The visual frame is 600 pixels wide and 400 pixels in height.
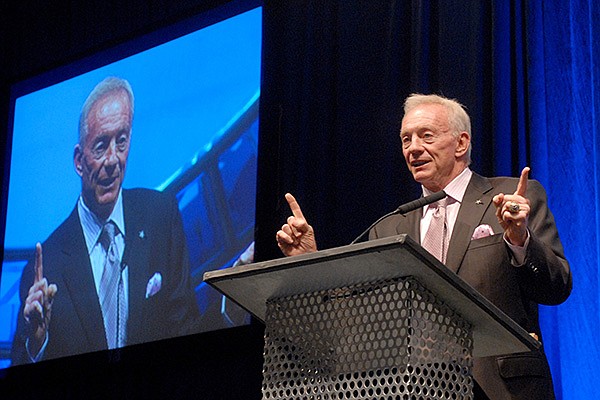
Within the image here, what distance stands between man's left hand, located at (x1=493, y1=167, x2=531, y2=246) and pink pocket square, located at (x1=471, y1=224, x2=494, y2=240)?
281 millimetres

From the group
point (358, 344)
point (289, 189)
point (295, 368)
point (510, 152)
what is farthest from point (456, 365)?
point (289, 189)

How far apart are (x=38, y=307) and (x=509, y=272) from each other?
316 centimetres

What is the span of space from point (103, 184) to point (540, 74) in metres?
2.22

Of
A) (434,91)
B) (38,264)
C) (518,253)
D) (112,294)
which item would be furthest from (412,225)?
(38,264)

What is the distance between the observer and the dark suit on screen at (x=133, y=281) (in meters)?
4.58

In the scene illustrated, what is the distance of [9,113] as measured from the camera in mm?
5738

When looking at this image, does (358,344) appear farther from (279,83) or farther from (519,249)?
(279,83)

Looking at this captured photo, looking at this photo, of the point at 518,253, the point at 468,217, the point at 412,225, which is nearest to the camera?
the point at 518,253

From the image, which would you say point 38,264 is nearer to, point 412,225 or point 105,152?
point 105,152

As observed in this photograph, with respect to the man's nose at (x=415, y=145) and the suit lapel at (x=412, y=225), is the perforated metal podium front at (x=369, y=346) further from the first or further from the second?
the man's nose at (x=415, y=145)

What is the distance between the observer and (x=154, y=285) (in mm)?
4672

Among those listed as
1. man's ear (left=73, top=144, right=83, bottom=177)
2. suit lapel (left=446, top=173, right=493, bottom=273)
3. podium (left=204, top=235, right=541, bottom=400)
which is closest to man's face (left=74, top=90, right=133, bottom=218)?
man's ear (left=73, top=144, right=83, bottom=177)

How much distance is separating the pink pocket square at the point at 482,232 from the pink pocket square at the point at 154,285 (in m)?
2.27

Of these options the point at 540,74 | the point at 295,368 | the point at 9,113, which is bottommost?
the point at 295,368
